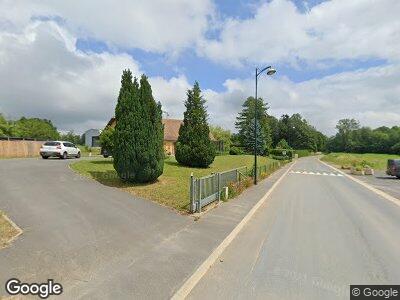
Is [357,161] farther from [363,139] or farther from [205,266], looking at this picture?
[363,139]

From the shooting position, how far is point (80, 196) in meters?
13.4

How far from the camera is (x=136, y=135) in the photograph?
16.8 m

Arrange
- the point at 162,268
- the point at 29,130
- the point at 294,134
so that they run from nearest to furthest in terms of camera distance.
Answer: the point at 162,268 < the point at 29,130 < the point at 294,134

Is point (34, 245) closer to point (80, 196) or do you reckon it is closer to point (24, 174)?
point (80, 196)

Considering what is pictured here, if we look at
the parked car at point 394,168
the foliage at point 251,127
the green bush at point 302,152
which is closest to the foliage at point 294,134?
the green bush at point 302,152

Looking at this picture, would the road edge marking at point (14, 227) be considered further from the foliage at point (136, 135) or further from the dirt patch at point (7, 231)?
the foliage at point (136, 135)

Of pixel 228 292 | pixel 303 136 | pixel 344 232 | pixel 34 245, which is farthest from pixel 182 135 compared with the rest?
pixel 303 136

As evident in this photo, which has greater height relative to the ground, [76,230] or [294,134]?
[294,134]

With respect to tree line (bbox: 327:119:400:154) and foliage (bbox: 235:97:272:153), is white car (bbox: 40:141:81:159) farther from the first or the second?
tree line (bbox: 327:119:400:154)

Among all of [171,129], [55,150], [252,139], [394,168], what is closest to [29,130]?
[171,129]

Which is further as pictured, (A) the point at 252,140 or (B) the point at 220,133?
(B) the point at 220,133

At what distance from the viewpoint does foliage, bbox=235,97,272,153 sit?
7888 centimetres

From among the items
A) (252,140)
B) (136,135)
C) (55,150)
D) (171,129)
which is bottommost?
(55,150)

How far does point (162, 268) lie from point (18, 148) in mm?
35921
